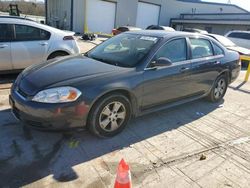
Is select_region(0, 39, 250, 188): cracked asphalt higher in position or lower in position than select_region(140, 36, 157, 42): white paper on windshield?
lower

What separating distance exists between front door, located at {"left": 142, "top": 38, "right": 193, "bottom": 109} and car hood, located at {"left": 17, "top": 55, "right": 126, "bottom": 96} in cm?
58

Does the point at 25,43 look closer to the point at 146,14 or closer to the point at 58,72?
the point at 58,72

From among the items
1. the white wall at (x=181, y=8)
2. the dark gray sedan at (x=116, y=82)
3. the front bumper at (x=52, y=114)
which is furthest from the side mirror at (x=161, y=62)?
the white wall at (x=181, y=8)

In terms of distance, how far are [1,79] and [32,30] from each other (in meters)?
1.45

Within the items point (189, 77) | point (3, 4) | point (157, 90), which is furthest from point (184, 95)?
point (3, 4)

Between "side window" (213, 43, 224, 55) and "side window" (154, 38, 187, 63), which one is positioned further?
"side window" (213, 43, 224, 55)

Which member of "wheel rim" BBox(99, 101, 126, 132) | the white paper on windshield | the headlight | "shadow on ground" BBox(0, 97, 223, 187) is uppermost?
→ the white paper on windshield

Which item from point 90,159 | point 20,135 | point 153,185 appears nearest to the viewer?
point 153,185

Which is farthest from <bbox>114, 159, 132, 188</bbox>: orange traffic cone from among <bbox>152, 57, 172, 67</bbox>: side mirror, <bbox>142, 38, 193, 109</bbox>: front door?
<bbox>152, 57, 172, 67</bbox>: side mirror

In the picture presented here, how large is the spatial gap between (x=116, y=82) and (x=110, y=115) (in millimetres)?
507

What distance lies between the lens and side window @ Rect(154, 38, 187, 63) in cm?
423

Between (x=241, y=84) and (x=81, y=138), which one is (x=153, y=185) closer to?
(x=81, y=138)

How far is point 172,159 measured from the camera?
3.43 metres

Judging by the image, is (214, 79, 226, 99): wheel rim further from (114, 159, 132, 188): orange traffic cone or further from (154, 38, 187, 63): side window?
(114, 159, 132, 188): orange traffic cone
